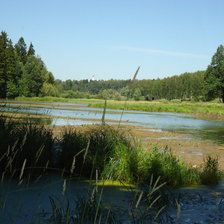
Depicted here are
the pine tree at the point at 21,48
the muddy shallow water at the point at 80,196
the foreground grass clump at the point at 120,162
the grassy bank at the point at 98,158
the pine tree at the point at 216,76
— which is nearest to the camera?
the muddy shallow water at the point at 80,196

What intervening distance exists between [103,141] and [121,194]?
1.58 m

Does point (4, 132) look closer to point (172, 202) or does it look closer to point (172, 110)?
point (172, 202)

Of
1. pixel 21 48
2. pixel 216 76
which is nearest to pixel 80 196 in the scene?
pixel 216 76

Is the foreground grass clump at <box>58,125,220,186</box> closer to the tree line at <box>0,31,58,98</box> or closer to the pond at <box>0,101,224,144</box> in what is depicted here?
the pond at <box>0,101,224,144</box>

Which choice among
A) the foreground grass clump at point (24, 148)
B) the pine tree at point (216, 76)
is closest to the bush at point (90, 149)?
the foreground grass clump at point (24, 148)

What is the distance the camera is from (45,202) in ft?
14.7

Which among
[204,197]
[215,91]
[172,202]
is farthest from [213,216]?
[215,91]

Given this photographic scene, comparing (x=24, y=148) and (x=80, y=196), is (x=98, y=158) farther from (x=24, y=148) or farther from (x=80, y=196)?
(x=80, y=196)

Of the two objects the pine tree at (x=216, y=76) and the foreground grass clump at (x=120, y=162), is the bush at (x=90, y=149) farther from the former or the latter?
the pine tree at (x=216, y=76)

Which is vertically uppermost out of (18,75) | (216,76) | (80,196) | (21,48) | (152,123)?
(21,48)

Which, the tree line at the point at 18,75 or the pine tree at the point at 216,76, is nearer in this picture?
the tree line at the point at 18,75

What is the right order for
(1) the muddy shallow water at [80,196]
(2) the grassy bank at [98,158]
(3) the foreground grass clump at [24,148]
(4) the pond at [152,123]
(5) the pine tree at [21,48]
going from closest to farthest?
(1) the muddy shallow water at [80,196], (3) the foreground grass clump at [24,148], (2) the grassy bank at [98,158], (4) the pond at [152,123], (5) the pine tree at [21,48]

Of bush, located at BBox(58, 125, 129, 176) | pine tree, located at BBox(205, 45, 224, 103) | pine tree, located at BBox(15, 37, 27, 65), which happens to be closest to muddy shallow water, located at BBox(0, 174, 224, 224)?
bush, located at BBox(58, 125, 129, 176)

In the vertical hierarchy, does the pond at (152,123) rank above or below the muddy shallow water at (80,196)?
below
